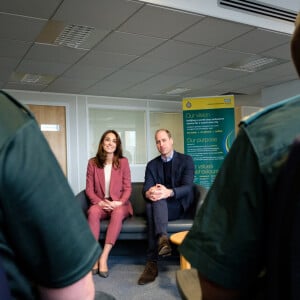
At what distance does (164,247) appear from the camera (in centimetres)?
284

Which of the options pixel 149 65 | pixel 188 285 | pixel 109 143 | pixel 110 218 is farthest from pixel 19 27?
pixel 188 285

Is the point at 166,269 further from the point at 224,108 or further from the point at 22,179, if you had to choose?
the point at 224,108

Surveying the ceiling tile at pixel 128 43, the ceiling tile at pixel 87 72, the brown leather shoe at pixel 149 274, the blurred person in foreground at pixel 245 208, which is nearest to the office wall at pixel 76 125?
the ceiling tile at pixel 87 72

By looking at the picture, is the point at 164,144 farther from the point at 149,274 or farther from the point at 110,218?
the point at 149,274

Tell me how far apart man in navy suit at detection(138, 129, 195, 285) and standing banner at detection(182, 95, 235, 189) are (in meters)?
2.24

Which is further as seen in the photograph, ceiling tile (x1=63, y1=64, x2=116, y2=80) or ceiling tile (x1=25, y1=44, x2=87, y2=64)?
ceiling tile (x1=63, y1=64, x2=116, y2=80)

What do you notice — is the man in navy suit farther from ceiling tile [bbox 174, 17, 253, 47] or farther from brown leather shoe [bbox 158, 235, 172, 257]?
ceiling tile [bbox 174, 17, 253, 47]

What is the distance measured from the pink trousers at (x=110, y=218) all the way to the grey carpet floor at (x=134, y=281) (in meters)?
0.33

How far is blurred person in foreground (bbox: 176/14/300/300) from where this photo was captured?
54cm

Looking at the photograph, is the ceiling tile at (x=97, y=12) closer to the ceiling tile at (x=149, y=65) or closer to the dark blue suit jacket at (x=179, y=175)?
the ceiling tile at (x=149, y=65)

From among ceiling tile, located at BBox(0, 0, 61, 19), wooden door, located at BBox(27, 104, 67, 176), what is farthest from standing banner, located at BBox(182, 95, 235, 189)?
ceiling tile, located at BBox(0, 0, 61, 19)

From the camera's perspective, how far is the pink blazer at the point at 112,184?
3494mm

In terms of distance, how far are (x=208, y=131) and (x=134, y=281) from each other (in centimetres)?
337

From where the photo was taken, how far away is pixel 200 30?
11.8ft
